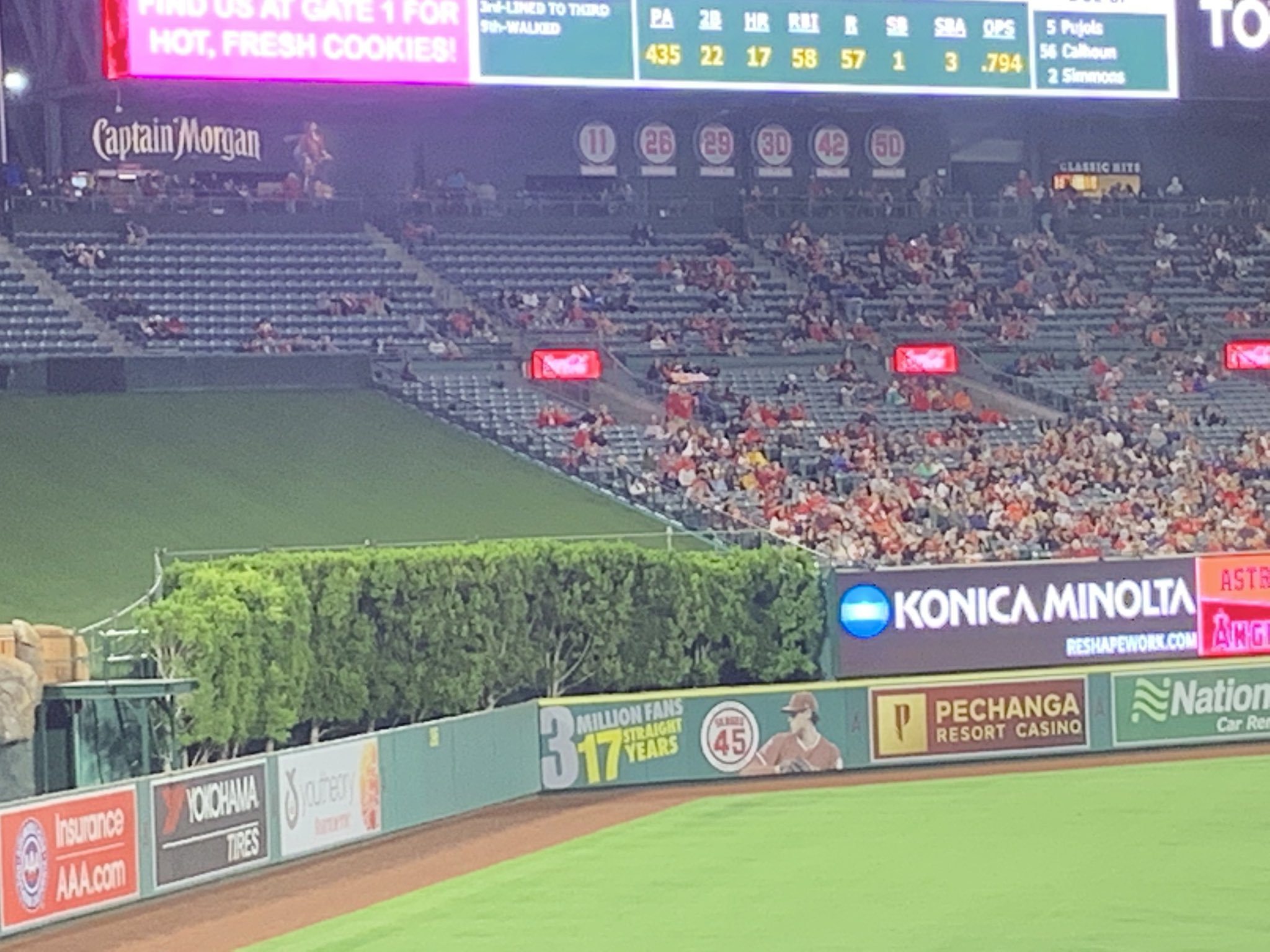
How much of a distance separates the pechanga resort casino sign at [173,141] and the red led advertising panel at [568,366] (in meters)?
7.45

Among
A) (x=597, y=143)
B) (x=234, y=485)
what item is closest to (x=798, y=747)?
(x=234, y=485)

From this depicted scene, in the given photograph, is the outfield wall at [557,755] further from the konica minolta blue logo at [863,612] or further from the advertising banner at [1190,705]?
the konica minolta blue logo at [863,612]

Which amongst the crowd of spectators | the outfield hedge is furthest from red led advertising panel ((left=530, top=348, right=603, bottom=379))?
the outfield hedge

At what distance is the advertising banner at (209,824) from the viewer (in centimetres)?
2078

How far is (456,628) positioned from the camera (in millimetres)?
28094

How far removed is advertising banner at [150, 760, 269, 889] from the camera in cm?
2078

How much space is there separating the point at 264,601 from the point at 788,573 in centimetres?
846

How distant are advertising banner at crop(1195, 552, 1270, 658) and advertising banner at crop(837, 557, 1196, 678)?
19 centimetres

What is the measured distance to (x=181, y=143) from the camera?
41.6 metres

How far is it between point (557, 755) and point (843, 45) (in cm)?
1522

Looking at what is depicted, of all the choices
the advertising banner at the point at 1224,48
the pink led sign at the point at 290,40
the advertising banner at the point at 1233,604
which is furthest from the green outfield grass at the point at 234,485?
the advertising banner at the point at 1224,48

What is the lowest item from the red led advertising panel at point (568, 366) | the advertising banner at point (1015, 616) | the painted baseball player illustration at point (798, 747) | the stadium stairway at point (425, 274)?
the painted baseball player illustration at point (798, 747)

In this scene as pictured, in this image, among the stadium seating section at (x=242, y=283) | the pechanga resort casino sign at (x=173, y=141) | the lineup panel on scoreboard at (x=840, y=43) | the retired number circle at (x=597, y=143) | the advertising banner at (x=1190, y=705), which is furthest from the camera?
the retired number circle at (x=597, y=143)

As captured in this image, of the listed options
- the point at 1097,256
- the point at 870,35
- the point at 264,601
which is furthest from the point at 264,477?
the point at 1097,256
